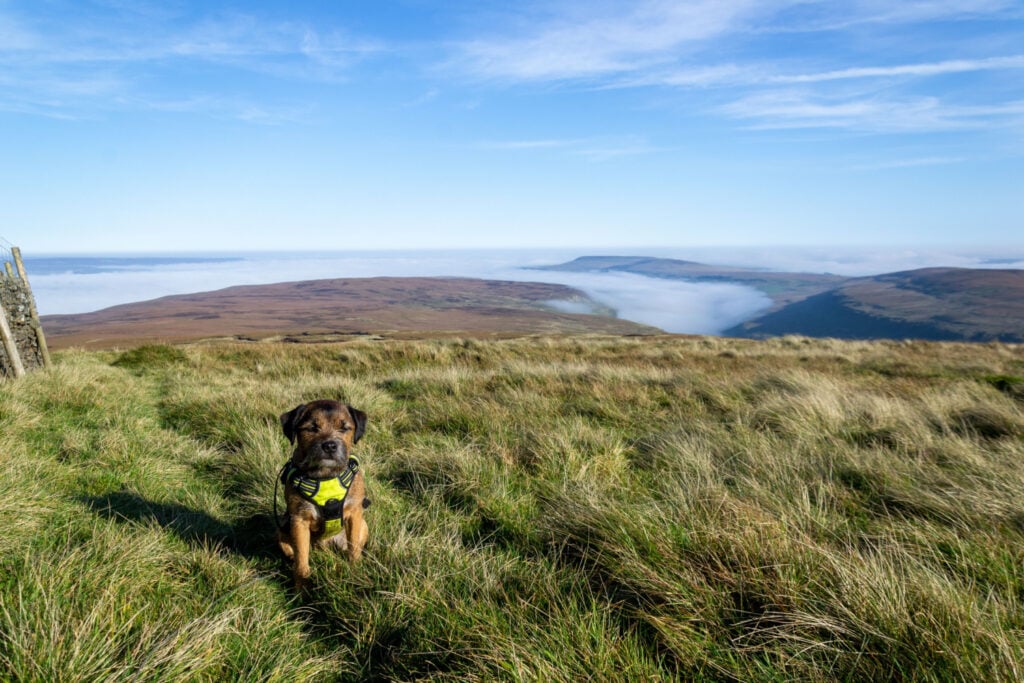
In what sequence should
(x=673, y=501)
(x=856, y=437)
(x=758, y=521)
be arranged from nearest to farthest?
(x=758, y=521)
(x=673, y=501)
(x=856, y=437)

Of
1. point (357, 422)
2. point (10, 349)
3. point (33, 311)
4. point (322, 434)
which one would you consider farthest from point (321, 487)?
point (33, 311)

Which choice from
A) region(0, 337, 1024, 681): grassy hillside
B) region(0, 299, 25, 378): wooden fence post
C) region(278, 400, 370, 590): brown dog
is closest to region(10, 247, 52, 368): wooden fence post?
region(0, 299, 25, 378): wooden fence post

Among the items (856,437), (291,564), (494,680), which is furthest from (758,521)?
(856,437)

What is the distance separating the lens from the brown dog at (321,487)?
2.95m

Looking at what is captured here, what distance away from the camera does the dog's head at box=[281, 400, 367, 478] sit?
2961 mm

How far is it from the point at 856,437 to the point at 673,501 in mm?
3795

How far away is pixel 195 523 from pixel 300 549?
1.18 metres

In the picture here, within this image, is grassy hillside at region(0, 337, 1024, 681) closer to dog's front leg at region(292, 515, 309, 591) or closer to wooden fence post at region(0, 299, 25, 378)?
dog's front leg at region(292, 515, 309, 591)

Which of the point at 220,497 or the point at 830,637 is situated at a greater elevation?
the point at 830,637

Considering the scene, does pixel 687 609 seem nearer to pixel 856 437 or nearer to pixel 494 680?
pixel 494 680

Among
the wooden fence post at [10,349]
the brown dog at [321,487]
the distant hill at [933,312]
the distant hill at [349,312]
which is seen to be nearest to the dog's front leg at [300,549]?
the brown dog at [321,487]

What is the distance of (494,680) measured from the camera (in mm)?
1944

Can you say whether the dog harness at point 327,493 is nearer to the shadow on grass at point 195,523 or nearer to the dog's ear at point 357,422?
the dog's ear at point 357,422

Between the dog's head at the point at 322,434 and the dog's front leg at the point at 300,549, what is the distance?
27 cm
